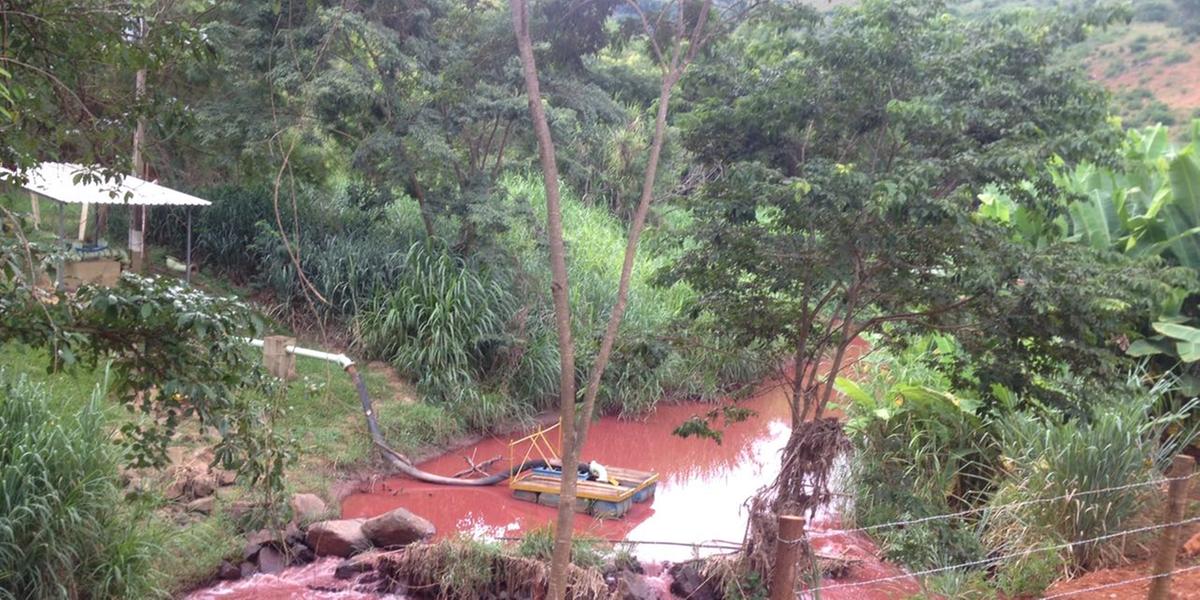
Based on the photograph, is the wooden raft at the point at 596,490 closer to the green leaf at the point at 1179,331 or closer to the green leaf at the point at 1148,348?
the green leaf at the point at 1148,348

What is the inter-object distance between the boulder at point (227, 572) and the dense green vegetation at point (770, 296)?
14 centimetres

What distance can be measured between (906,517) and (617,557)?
2.10m

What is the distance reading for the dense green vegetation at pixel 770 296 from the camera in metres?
4.40

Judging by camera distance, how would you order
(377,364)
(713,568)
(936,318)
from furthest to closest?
1. (377,364)
2. (713,568)
3. (936,318)

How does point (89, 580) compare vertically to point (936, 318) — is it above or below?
below

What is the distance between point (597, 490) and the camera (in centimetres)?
930

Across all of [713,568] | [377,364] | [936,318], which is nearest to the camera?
[936,318]

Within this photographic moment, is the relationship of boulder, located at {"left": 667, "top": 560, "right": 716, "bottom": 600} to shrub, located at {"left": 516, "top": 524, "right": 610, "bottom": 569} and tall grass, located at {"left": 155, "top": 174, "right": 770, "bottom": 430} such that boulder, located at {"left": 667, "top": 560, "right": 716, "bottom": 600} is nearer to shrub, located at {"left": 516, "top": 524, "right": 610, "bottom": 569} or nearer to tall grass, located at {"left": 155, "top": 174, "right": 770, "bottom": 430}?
shrub, located at {"left": 516, "top": 524, "right": 610, "bottom": 569}

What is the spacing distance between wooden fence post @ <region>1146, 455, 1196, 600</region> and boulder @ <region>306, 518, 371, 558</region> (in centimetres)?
545

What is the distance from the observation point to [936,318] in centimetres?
629

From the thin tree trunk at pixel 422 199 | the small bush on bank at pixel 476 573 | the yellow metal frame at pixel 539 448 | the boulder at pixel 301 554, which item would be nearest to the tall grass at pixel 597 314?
the yellow metal frame at pixel 539 448

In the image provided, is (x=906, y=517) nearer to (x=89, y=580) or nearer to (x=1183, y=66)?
(x=89, y=580)

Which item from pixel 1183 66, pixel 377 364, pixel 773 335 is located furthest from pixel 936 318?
pixel 1183 66

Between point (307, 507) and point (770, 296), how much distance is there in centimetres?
421
